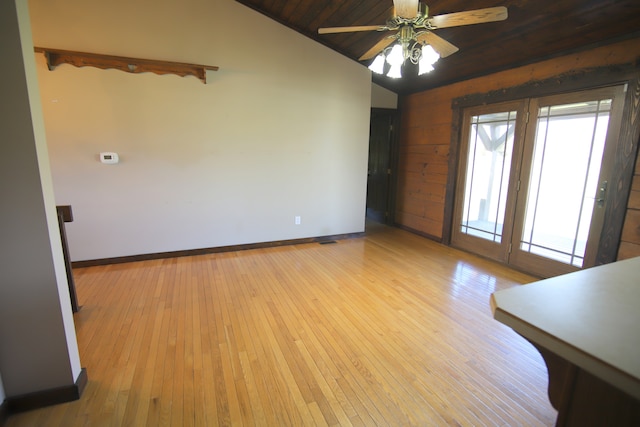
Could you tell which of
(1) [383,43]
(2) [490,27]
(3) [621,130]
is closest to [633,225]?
(3) [621,130]

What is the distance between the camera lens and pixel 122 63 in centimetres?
334

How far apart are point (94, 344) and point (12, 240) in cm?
107

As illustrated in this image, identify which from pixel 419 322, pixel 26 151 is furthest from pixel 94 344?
pixel 419 322

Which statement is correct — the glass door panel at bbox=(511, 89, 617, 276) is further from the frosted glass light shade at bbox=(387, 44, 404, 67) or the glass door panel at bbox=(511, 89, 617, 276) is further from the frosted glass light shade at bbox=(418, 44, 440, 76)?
the frosted glass light shade at bbox=(387, 44, 404, 67)

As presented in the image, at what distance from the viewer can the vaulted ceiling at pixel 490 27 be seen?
247 cm

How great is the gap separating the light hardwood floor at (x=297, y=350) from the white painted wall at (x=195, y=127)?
72 centimetres

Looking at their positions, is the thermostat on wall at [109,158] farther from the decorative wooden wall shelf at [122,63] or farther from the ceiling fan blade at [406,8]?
the ceiling fan blade at [406,8]

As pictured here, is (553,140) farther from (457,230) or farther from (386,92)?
(386,92)

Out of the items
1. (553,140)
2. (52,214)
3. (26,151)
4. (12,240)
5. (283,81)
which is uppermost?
(283,81)

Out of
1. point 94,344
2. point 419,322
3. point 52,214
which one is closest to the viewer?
point 52,214

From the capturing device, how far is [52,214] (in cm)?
155

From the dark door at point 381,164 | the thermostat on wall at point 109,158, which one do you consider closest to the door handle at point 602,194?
the dark door at point 381,164

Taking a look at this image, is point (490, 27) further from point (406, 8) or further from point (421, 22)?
point (406, 8)

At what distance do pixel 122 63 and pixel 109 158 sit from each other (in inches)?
43.0
